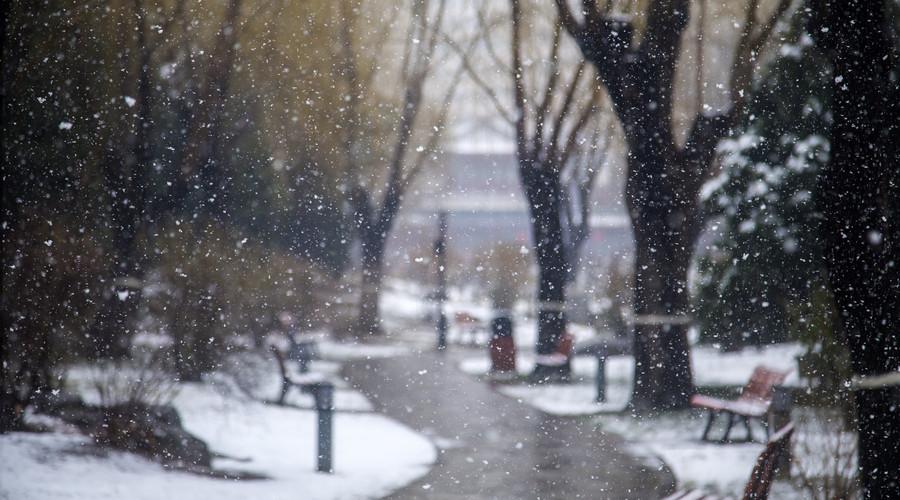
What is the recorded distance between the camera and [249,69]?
13.9m

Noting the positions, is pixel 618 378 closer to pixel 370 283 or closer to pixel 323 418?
pixel 370 283

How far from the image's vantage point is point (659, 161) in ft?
30.4

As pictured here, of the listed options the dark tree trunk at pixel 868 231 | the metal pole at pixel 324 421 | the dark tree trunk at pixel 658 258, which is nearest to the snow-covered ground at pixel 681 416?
the dark tree trunk at pixel 658 258

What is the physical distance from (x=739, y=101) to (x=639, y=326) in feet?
8.51

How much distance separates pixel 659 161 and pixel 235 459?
508 centimetres

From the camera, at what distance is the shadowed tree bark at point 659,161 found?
8977 millimetres

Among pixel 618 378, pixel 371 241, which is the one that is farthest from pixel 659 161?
pixel 371 241

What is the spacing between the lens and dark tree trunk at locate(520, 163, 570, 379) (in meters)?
13.7

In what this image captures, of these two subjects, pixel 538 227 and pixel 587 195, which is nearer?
pixel 538 227

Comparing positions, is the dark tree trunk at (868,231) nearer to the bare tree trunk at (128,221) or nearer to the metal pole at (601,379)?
the bare tree trunk at (128,221)

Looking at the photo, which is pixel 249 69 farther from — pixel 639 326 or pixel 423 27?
pixel 639 326

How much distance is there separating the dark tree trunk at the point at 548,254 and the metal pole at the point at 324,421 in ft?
21.9

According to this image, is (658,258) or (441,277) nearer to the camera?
(658,258)

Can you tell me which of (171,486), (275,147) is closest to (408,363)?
(275,147)
